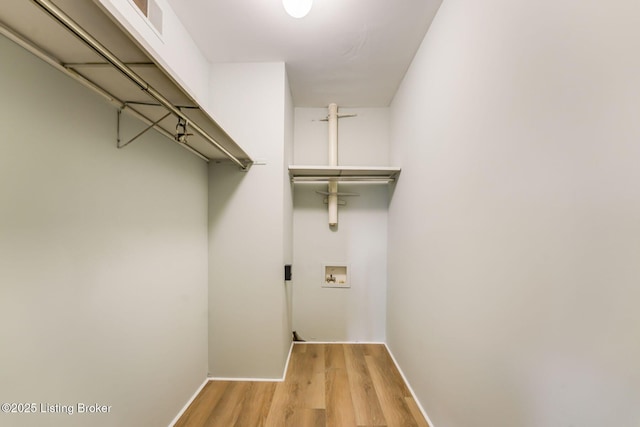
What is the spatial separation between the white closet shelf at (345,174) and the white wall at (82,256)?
47.1 inches

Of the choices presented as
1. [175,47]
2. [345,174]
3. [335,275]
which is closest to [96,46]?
[175,47]

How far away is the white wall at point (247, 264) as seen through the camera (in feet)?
6.86

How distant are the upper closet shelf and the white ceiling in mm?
930

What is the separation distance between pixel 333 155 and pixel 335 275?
1.41m

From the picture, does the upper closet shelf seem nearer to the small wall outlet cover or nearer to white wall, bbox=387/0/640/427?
white wall, bbox=387/0/640/427

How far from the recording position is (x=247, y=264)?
2.09 m

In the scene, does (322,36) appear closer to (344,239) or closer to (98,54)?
(98,54)

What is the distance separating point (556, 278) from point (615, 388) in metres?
0.27

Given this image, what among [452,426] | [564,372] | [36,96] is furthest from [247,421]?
[36,96]

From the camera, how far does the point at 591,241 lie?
0.63 m

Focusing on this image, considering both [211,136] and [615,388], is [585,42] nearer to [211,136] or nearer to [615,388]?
[615,388]

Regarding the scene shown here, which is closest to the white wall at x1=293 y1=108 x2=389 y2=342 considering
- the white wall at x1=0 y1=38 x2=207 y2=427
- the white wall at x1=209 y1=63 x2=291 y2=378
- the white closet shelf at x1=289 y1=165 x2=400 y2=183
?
the white closet shelf at x1=289 y1=165 x2=400 y2=183

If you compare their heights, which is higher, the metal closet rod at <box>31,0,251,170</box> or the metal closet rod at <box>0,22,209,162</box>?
the metal closet rod at <box>0,22,209,162</box>

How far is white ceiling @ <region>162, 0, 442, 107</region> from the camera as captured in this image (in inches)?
62.3
